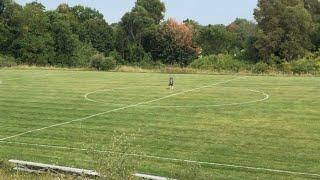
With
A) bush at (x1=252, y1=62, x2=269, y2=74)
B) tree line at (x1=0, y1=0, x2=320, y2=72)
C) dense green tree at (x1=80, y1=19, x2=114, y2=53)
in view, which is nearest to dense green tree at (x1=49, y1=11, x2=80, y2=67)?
tree line at (x1=0, y1=0, x2=320, y2=72)

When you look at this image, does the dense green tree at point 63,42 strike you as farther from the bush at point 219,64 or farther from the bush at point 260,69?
the bush at point 260,69

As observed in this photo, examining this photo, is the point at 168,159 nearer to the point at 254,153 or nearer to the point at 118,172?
the point at 254,153

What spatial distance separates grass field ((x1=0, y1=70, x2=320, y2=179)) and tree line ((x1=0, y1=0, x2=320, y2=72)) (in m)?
21.5

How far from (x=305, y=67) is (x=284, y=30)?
7762 mm

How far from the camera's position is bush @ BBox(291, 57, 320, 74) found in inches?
1757

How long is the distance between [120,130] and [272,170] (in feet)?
20.3

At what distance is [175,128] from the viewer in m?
17.0

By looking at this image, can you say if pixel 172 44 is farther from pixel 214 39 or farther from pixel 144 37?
pixel 214 39

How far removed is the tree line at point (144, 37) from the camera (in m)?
52.2

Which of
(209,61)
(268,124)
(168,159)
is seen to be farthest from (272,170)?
(209,61)

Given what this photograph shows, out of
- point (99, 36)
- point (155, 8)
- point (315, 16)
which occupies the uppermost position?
point (155, 8)

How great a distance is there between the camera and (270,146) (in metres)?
14.1

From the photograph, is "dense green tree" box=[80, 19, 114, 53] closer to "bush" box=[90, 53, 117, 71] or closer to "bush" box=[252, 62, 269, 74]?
"bush" box=[90, 53, 117, 71]

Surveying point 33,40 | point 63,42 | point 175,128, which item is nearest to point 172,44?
point 63,42
